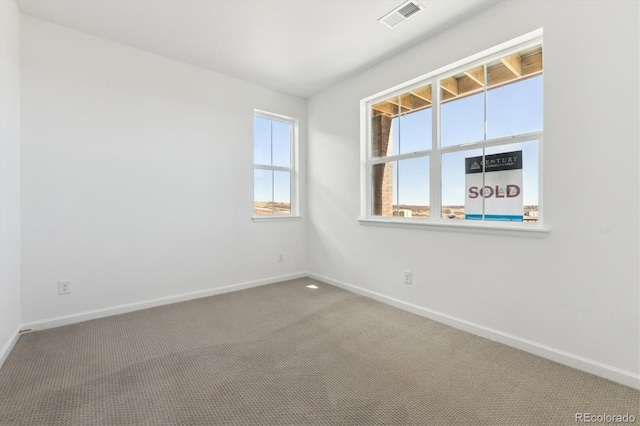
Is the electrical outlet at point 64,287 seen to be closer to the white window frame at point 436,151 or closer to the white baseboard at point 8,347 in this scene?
the white baseboard at point 8,347

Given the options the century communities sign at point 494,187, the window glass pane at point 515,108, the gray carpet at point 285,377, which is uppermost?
the window glass pane at point 515,108

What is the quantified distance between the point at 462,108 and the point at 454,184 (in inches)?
28.2

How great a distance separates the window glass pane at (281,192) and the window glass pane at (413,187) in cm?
179

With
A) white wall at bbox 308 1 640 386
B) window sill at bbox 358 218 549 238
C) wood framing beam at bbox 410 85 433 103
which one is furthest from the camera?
wood framing beam at bbox 410 85 433 103

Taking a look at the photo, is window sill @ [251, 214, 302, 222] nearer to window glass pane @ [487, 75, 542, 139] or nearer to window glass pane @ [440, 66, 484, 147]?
window glass pane @ [440, 66, 484, 147]

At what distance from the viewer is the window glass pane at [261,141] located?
415 centimetres

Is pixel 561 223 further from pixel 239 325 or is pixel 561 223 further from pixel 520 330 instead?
pixel 239 325

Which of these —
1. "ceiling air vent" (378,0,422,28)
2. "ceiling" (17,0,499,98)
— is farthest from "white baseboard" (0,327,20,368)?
"ceiling air vent" (378,0,422,28)

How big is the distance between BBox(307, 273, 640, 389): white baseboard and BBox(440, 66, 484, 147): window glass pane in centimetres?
166

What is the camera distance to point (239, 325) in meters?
2.80

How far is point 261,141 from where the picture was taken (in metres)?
4.21

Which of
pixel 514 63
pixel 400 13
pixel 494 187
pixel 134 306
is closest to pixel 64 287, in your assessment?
pixel 134 306

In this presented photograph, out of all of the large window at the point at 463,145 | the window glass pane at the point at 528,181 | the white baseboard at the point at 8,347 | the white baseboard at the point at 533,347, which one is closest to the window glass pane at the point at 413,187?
the large window at the point at 463,145

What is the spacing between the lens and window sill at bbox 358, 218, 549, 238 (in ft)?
7.34
